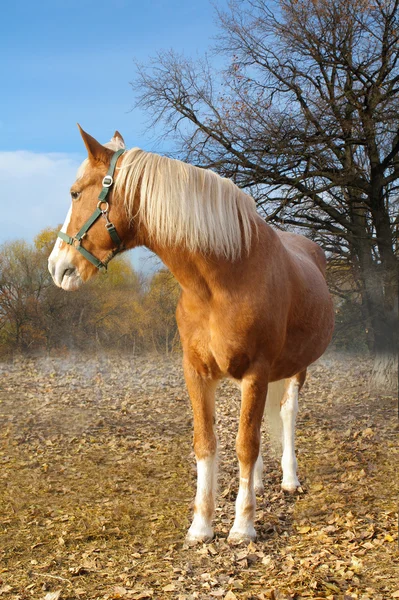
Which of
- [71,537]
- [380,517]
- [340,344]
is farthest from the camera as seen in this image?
[340,344]

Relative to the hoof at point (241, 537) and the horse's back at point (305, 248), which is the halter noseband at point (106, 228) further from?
the horse's back at point (305, 248)

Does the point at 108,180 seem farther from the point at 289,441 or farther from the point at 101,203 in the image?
the point at 289,441

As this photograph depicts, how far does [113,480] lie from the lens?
515 cm

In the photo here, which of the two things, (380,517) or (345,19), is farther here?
(345,19)

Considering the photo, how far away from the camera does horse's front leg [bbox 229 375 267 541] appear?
3.48 m

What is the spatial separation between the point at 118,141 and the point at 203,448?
2.12 meters

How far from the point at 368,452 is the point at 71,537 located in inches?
140

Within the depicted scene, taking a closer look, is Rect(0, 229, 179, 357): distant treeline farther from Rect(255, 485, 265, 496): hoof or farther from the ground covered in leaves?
Rect(255, 485, 265, 496): hoof

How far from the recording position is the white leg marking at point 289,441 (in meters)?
4.84

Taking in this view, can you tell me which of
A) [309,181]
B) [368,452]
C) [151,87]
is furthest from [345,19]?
[368,452]

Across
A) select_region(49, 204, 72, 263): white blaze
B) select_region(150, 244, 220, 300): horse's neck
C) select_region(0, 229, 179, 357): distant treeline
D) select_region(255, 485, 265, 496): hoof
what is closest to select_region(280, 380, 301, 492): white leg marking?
select_region(255, 485, 265, 496): hoof

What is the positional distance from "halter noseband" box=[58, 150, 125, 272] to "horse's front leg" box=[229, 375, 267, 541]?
1176mm

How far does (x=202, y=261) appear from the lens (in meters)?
3.42

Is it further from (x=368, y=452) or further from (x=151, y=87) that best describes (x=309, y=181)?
(x=368, y=452)
